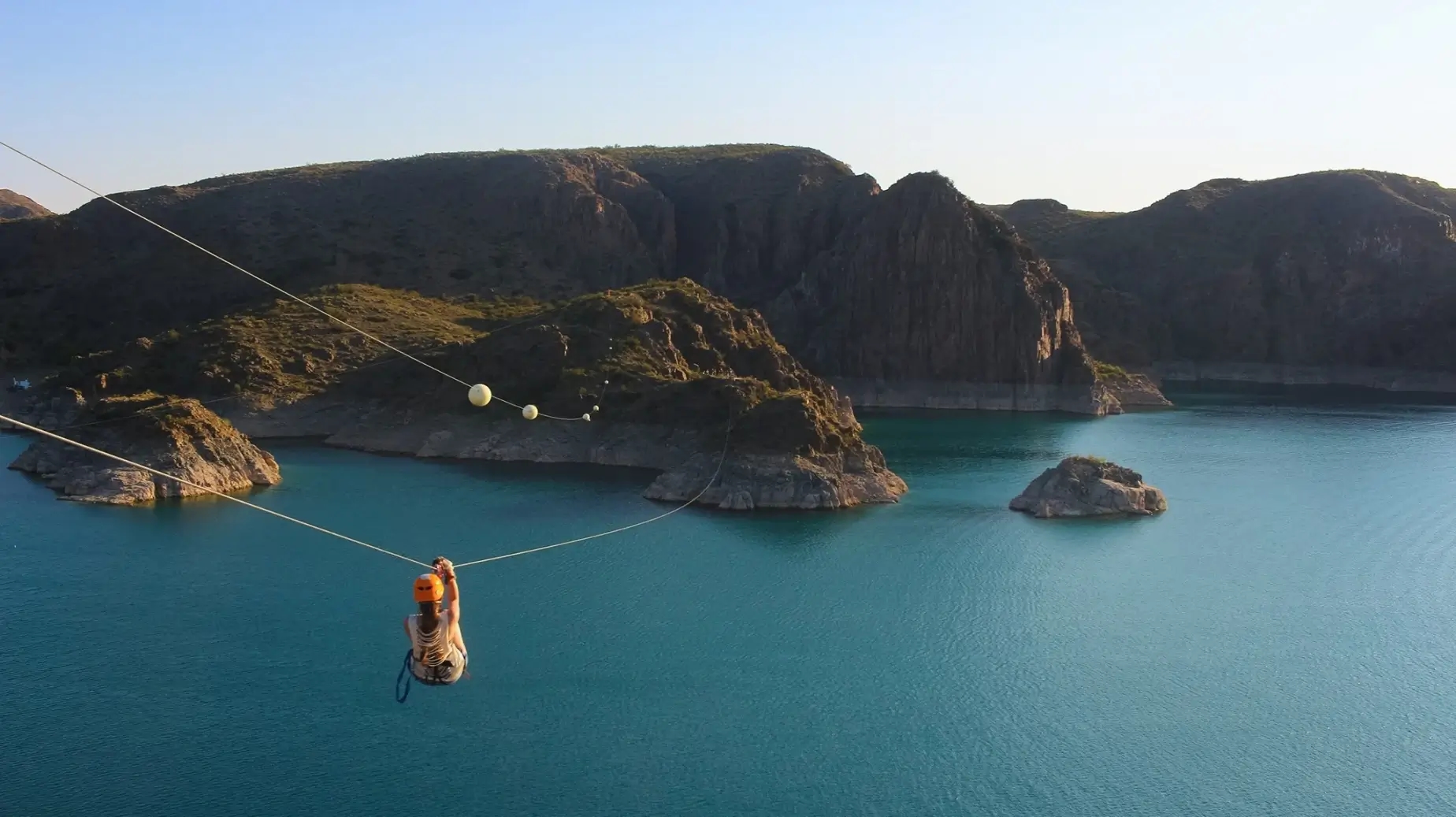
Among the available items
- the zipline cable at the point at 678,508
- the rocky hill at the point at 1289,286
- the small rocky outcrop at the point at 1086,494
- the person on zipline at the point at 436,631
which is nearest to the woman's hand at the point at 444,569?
the person on zipline at the point at 436,631

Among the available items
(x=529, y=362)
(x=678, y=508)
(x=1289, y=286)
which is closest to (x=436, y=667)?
(x=678, y=508)

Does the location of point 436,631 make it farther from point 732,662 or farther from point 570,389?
point 570,389

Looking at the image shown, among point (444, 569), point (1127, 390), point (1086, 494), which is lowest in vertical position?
point (1086, 494)

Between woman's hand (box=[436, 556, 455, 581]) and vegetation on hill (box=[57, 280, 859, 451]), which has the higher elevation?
vegetation on hill (box=[57, 280, 859, 451])

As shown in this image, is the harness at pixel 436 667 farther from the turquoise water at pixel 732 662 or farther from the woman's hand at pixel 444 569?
the turquoise water at pixel 732 662

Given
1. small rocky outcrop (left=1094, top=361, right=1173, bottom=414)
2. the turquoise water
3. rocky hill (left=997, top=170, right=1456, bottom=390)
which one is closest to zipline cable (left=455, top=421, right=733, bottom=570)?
the turquoise water

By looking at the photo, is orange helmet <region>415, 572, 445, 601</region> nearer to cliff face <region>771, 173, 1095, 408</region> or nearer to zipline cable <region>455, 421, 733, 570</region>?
zipline cable <region>455, 421, 733, 570</region>
